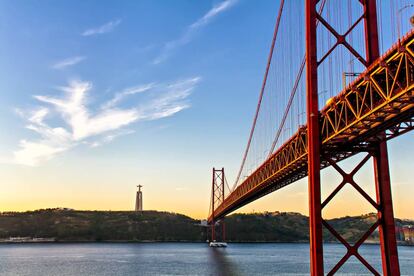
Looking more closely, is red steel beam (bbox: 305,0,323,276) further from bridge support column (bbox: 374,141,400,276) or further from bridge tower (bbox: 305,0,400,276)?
bridge support column (bbox: 374,141,400,276)

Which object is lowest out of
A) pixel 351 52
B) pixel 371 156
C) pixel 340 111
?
pixel 371 156

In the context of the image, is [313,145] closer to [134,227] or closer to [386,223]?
[386,223]

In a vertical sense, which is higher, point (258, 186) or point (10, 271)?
point (258, 186)

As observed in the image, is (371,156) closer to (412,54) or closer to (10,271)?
(412,54)

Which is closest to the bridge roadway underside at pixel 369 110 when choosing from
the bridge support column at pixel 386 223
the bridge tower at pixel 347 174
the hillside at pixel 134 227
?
the bridge tower at pixel 347 174

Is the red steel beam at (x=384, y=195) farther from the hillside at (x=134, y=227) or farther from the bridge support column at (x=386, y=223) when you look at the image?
the hillside at (x=134, y=227)

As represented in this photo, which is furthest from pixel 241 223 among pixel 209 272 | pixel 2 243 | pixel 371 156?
pixel 371 156

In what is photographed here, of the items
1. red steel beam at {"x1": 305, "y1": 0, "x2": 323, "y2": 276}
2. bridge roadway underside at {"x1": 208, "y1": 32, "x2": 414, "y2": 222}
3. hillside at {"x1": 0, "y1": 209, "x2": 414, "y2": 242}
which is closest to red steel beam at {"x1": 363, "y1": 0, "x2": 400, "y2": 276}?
bridge roadway underside at {"x1": 208, "y1": 32, "x2": 414, "y2": 222}
